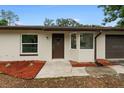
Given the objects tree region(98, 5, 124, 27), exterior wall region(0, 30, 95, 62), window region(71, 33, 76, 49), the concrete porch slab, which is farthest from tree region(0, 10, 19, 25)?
the concrete porch slab

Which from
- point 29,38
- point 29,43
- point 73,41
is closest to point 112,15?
point 73,41

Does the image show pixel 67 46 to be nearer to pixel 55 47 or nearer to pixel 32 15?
pixel 55 47

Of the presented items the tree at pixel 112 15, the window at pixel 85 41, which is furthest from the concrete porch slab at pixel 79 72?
the tree at pixel 112 15

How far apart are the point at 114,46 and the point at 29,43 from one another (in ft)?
21.8

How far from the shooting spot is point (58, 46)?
53.5 ft

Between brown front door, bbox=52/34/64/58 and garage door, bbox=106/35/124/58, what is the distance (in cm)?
360

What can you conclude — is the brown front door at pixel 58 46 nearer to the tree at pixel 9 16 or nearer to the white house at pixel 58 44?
the white house at pixel 58 44

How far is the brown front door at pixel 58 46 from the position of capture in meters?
16.3

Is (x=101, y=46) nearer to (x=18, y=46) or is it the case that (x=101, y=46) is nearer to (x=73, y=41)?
(x=73, y=41)

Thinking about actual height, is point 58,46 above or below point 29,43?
below

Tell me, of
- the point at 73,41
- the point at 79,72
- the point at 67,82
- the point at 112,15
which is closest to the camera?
the point at 67,82

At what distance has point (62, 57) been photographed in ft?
53.5

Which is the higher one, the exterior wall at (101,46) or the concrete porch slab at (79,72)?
the exterior wall at (101,46)
